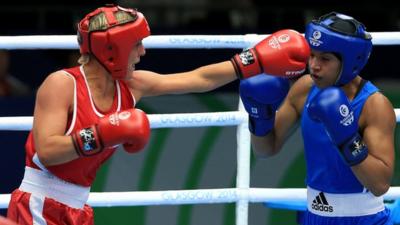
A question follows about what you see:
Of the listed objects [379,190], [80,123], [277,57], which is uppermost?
[277,57]

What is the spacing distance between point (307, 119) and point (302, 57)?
0.79 feet

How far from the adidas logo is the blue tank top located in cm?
3

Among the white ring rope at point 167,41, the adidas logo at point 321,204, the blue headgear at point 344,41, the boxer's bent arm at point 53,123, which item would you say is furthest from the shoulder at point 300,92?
the boxer's bent arm at point 53,123

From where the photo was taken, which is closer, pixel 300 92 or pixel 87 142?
pixel 87 142

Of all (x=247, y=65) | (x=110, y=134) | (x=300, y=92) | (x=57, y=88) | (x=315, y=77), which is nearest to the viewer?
(x=110, y=134)

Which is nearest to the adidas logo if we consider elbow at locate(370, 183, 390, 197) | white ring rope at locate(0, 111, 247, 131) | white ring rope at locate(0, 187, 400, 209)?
elbow at locate(370, 183, 390, 197)

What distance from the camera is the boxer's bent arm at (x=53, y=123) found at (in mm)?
3611

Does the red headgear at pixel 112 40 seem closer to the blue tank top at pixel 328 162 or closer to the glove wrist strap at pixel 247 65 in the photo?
the glove wrist strap at pixel 247 65

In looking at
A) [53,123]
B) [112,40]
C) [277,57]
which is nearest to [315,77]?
[277,57]

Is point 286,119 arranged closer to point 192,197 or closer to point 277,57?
point 277,57

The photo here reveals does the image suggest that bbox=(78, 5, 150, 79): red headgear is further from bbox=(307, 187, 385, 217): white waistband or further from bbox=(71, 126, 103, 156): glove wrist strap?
bbox=(307, 187, 385, 217): white waistband

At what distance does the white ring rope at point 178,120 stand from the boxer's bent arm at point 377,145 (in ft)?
2.37

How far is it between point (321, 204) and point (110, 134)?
89cm

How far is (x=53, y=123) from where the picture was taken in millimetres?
3633
